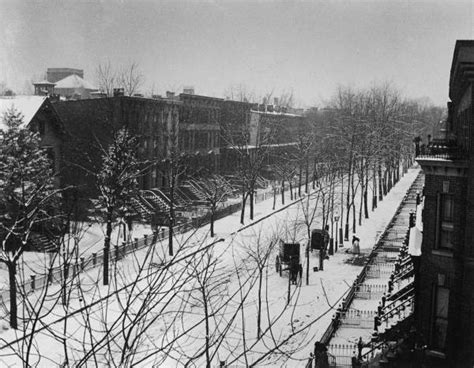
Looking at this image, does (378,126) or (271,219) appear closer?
(271,219)

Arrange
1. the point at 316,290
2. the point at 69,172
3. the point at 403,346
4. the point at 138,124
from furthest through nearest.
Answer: the point at 138,124 < the point at 69,172 < the point at 316,290 < the point at 403,346

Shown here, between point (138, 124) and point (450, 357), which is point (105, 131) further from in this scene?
point (450, 357)

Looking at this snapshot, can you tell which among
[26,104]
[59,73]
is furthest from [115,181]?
[59,73]

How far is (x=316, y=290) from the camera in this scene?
1022 inches

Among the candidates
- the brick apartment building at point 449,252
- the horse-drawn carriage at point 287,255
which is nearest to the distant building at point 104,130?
the horse-drawn carriage at point 287,255

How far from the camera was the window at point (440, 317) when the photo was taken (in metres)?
16.8

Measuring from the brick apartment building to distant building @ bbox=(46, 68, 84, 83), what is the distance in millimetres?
100850

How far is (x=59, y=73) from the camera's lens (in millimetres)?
108375

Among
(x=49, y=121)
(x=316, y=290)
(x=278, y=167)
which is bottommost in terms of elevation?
(x=316, y=290)

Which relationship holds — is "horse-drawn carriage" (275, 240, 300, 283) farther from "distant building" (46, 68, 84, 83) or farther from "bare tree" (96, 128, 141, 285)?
"distant building" (46, 68, 84, 83)

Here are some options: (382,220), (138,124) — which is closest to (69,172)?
(138,124)

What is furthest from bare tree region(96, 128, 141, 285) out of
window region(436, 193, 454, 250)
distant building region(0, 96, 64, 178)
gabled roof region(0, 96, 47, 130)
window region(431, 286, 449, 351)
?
window region(436, 193, 454, 250)

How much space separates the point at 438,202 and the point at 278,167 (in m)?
44.1

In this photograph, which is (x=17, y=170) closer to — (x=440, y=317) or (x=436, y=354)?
(x=440, y=317)
